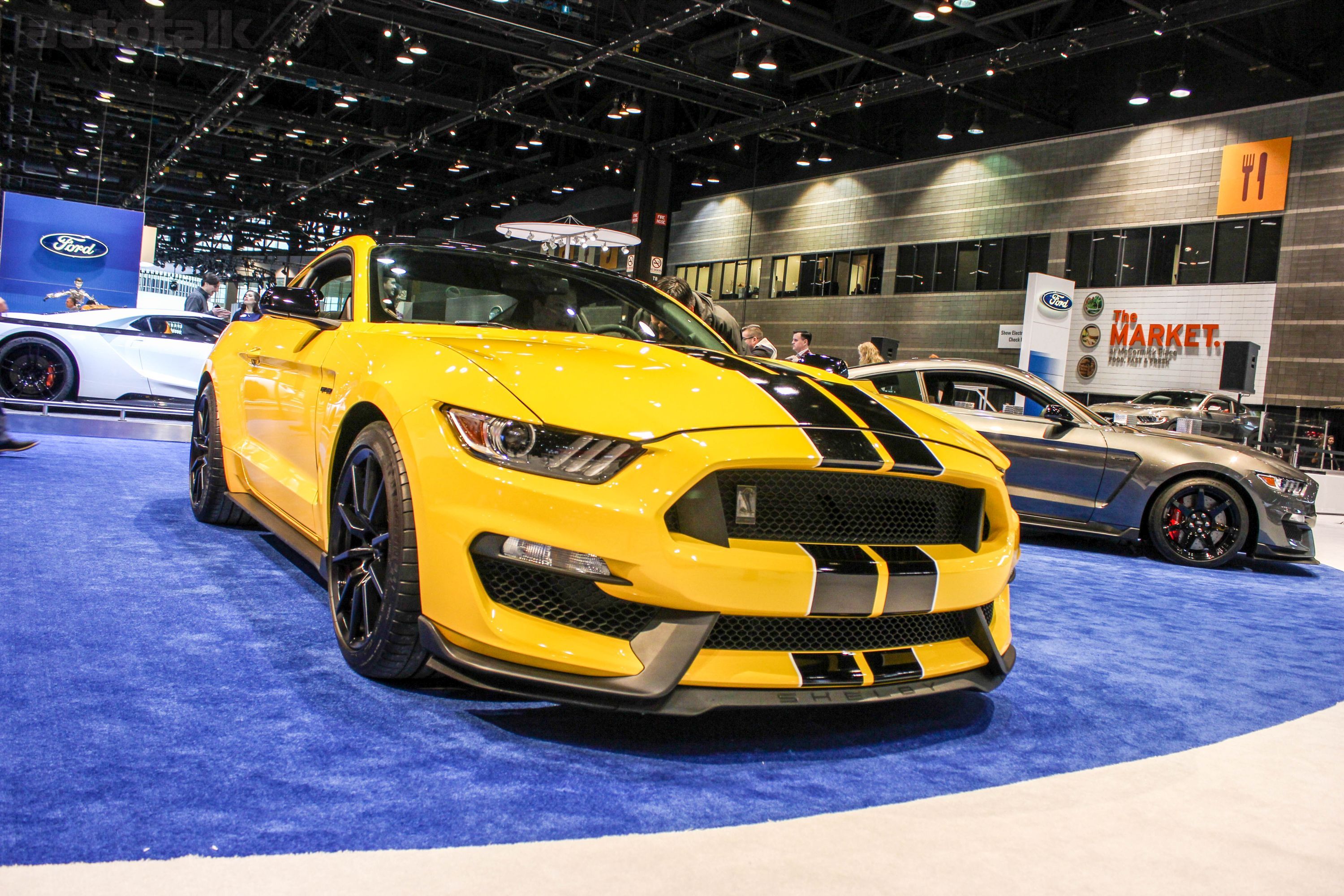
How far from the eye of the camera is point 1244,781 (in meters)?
2.36

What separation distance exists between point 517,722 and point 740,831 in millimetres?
717

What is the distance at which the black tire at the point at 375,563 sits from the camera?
227 cm

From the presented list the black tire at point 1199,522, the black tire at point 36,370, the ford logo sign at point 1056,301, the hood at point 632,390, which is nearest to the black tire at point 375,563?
the hood at point 632,390

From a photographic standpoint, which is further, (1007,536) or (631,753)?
(1007,536)

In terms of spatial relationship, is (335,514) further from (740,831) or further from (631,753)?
(740,831)

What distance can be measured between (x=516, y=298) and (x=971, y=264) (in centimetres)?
1919

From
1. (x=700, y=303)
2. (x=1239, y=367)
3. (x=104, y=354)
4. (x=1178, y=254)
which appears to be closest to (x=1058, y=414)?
(x=700, y=303)

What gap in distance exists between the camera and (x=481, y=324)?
3168 mm

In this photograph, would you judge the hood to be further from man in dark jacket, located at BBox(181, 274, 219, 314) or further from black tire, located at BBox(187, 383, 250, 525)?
man in dark jacket, located at BBox(181, 274, 219, 314)

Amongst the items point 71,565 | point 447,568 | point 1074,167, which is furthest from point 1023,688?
point 1074,167

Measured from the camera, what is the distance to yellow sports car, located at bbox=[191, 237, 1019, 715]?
204cm

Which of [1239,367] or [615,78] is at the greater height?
[615,78]

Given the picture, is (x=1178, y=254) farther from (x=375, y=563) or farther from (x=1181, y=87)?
(x=375, y=563)

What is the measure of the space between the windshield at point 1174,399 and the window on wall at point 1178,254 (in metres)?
2.36
